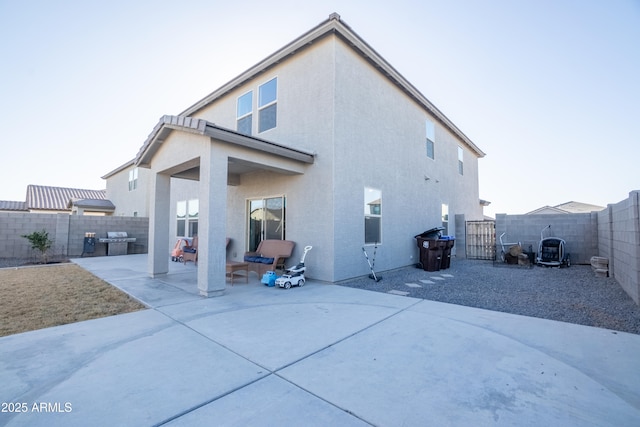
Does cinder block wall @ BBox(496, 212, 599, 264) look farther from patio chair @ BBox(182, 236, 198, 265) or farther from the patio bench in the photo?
patio chair @ BBox(182, 236, 198, 265)

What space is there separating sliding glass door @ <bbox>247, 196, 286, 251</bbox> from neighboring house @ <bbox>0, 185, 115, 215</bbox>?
67.1ft

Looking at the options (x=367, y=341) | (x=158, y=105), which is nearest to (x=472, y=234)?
(x=367, y=341)

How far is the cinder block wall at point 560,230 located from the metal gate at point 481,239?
0.92 metres

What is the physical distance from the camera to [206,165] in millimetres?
5629

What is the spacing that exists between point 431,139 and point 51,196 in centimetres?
3471

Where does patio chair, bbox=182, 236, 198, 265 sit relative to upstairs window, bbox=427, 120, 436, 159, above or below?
below

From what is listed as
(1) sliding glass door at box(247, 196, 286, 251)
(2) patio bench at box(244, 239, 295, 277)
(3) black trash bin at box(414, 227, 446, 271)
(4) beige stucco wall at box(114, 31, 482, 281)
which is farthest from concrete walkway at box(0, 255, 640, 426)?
(3) black trash bin at box(414, 227, 446, 271)

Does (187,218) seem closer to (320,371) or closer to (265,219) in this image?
(265,219)

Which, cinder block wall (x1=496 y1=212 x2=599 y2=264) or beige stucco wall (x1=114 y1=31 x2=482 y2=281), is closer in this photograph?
beige stucco wall (x1=114 y1=31 x2=482 y2=281)

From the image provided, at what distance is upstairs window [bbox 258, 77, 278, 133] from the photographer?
8.84 metres

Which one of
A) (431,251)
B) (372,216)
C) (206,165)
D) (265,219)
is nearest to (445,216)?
(431,251)

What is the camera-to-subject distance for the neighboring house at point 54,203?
23.4 m

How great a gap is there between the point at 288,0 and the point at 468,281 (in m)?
10.1

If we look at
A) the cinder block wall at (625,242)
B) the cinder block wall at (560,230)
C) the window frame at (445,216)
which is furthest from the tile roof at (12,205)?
the cinder block wall at (625,242)
